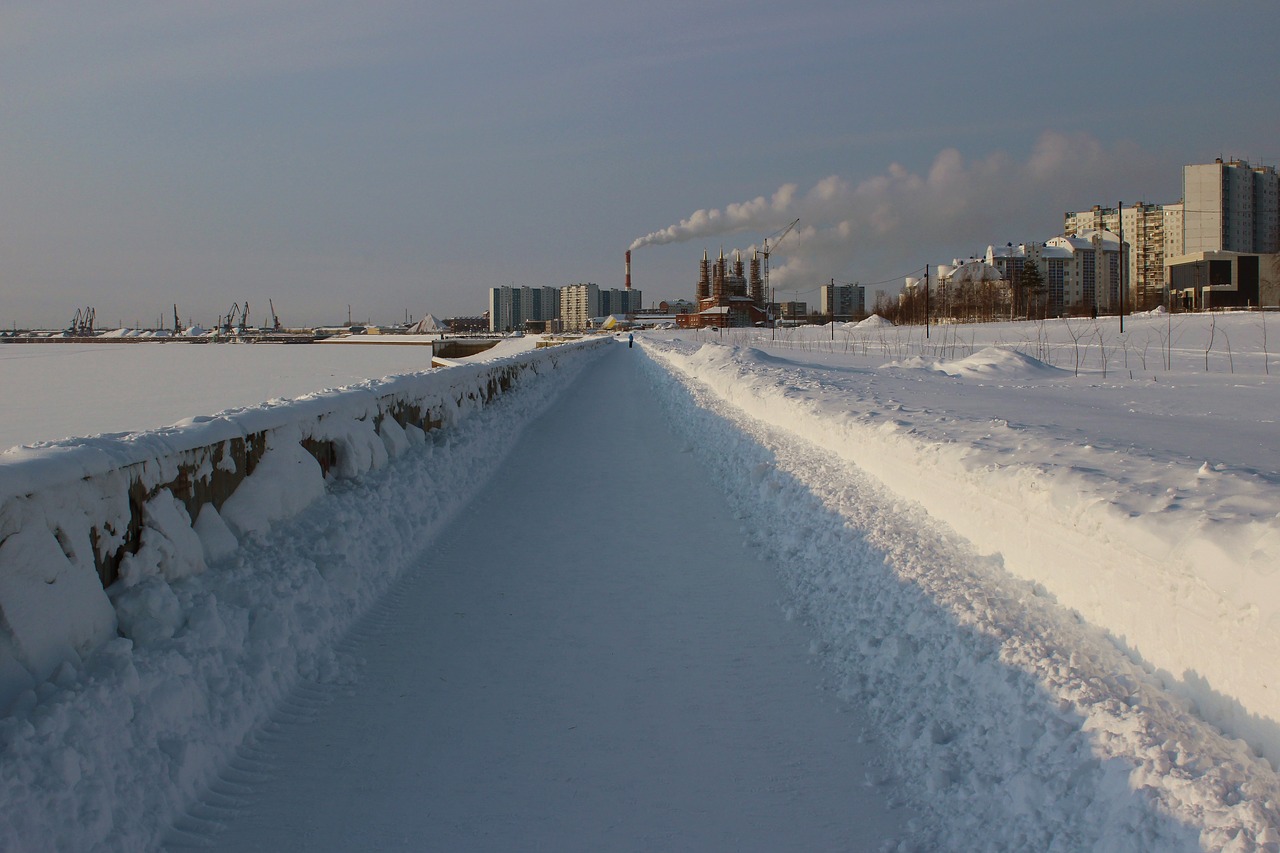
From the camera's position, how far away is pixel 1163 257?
14150 centimetres

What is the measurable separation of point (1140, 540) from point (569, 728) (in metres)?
3.09

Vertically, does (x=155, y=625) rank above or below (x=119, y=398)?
below

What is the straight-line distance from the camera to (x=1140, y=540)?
4.30 meters

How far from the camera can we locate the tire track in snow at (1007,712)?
304cm

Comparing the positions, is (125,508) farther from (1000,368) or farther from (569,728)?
(1000,368)

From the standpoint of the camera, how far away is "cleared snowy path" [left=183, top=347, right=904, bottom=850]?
3504 mm

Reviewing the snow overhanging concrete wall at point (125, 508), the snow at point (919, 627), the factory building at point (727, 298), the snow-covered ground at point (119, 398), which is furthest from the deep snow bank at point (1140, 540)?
the factory building at point (727, 298)

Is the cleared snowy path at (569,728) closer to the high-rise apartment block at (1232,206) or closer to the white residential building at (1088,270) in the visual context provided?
the high-rise apartment block at (1232,206)

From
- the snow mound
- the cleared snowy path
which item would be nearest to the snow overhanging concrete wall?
the cleared snowy path

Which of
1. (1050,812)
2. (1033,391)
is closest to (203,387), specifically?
(1033,391)

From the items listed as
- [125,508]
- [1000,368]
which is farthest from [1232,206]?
[125,508]

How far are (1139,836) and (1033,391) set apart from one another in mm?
14923

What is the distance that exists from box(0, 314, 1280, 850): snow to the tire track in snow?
0.01 meters

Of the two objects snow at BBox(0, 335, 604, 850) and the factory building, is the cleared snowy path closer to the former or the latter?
snow at BBox(0, 335, 604, 850)
